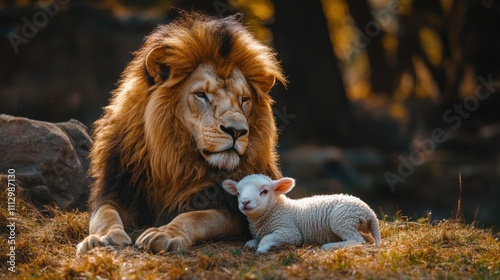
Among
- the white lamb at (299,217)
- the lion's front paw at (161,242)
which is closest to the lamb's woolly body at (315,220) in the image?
the white lamb at (299,217)

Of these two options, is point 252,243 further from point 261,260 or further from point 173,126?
point 173,126

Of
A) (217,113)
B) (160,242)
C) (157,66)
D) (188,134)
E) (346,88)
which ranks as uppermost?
(157,66)

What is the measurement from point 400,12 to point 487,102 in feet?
13.0

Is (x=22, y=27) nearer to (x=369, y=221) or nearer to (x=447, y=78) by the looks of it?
(x=447, y=78)

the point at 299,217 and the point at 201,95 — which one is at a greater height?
the point at 201,95

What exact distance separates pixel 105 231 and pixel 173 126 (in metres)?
1.02

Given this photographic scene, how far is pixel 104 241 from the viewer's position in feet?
19.6

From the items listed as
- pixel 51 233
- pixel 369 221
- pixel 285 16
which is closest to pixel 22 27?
pixel 285 16

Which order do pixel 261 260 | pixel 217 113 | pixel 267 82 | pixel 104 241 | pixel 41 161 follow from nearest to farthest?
pixel 261 260
pixel 104 241
pixel 217 113
pixel 267 82
pixel 41 161

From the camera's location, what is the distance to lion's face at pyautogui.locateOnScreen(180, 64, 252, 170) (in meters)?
6.34

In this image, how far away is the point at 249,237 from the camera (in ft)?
22.5

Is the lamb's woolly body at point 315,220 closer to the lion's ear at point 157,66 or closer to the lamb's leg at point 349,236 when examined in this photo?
the lamb's leg at point 349,236

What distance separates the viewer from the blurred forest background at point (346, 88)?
16.0 metres

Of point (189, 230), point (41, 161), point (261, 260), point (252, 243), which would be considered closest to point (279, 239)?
point (252, 243)
